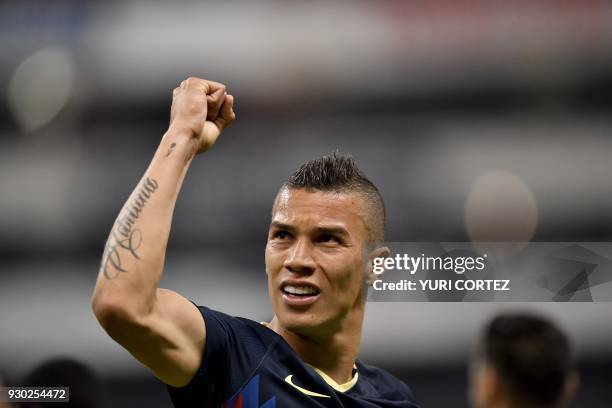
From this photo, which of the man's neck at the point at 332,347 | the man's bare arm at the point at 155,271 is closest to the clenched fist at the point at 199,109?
the man's bare arm at the point at 155,271

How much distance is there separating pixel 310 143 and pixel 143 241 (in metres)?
1.55

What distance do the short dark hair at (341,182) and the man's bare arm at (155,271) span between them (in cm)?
42

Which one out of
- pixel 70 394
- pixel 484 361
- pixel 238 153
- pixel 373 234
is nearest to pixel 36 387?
pixel 70 394

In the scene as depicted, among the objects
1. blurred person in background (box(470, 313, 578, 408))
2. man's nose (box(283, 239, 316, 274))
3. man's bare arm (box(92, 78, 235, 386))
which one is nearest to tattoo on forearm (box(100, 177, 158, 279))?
man's bare arm (box(92, 78, 235, 386))

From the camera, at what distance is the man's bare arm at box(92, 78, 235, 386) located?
173cm

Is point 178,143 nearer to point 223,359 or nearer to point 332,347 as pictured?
point 223,359

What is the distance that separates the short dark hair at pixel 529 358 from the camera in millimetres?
1513

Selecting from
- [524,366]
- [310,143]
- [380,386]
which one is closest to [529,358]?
[524,366]

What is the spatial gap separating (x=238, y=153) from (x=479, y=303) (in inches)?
42.5

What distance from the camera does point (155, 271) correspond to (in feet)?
5.84

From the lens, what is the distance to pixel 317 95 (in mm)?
3307

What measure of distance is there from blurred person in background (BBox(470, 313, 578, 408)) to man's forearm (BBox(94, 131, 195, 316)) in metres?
0.69

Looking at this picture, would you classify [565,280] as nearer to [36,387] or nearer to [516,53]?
[516,53]

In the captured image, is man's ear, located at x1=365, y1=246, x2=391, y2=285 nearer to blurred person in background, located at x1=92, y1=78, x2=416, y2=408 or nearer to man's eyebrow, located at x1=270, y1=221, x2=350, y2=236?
blurred person in background, located at x1=92, y1=78, x2=416, y2=408
